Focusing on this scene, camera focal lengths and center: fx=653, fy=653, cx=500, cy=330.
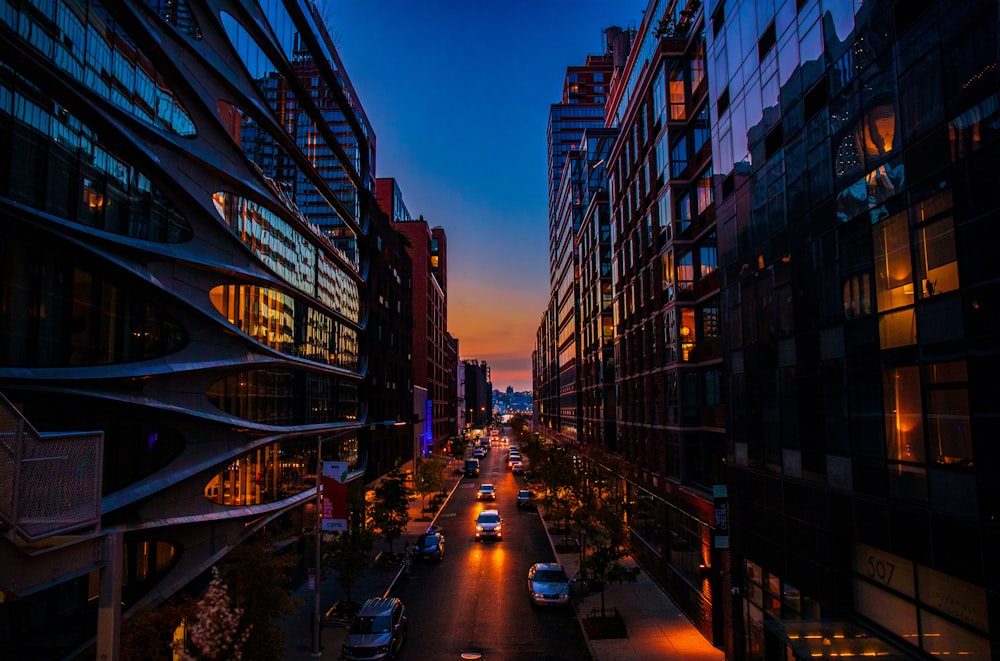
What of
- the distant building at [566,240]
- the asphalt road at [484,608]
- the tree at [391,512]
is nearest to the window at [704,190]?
the asphalt road at [484,608]

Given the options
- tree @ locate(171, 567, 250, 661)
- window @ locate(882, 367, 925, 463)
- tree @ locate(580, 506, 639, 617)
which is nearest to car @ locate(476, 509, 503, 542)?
tree @ locate(580, 506, 639, 617)

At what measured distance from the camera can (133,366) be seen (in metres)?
19.2

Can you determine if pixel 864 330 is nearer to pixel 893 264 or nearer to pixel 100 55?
pixel 893 264

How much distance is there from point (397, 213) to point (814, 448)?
8884 centimetres

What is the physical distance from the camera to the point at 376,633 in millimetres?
21844

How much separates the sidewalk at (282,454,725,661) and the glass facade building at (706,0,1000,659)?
290 centimetres

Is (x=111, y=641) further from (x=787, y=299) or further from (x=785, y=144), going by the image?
(x=785, y=144)

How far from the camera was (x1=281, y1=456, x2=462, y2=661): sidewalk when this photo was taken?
23.0 m

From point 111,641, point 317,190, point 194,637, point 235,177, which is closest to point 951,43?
point 111,641

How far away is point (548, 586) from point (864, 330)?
63.9 feet

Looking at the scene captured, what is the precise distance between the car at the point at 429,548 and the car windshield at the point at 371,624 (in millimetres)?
14896

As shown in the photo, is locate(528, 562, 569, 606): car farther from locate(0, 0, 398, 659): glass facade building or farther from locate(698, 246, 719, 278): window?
locate(698, 246, 719, 278): window

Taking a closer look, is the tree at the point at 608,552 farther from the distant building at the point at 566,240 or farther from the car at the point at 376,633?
the distant building at the point at 566,240

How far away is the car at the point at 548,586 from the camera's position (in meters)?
28.2
